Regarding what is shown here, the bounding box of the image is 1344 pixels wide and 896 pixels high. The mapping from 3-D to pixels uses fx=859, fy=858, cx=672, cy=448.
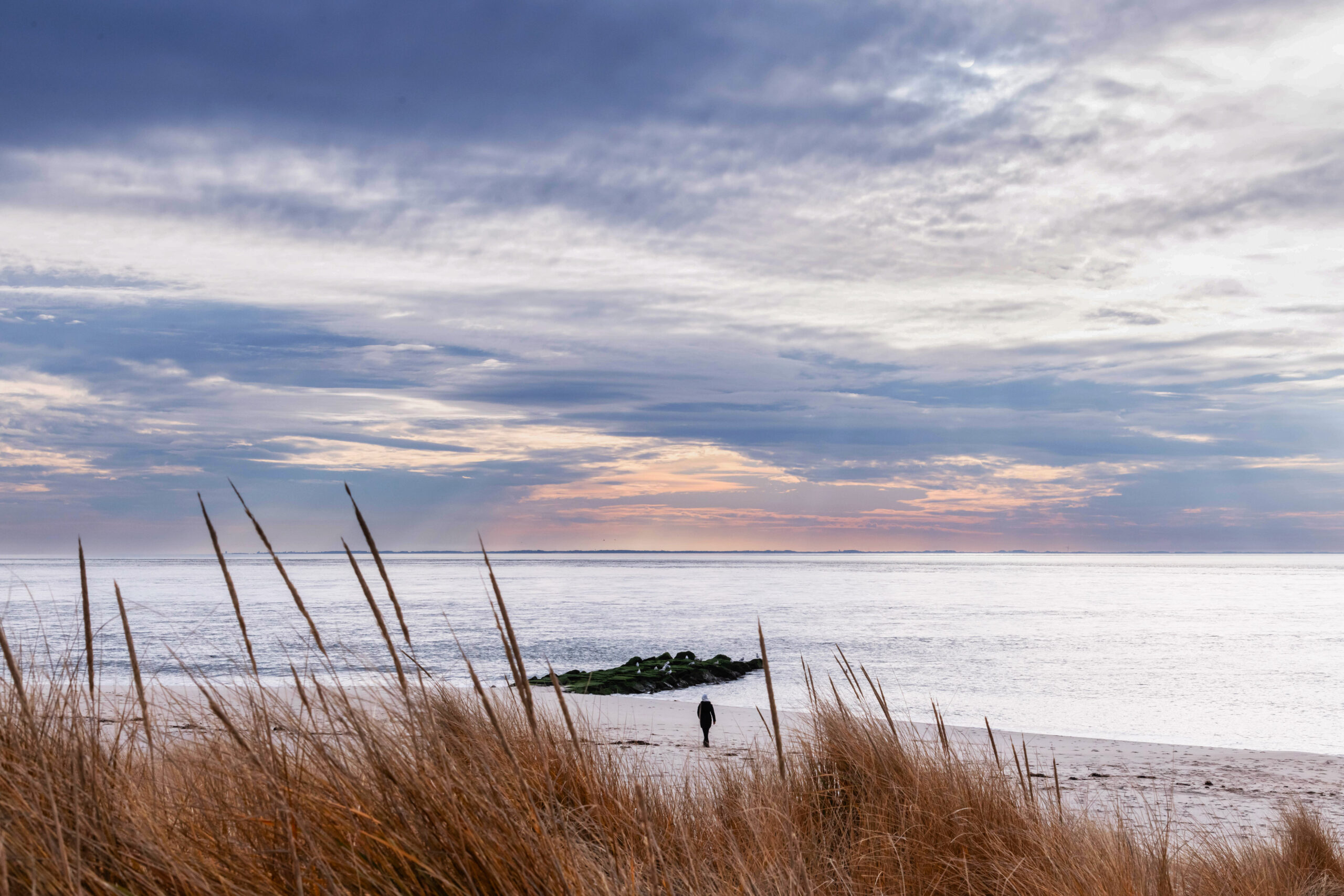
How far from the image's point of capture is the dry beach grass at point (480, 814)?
1.97 meters

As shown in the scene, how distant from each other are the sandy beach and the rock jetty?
2.38 metres

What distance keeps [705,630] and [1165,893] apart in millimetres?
34389

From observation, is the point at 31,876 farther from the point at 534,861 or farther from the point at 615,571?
the point at 615,571

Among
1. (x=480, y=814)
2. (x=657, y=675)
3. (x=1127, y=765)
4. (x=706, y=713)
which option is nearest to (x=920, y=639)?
(x=657, y=675)

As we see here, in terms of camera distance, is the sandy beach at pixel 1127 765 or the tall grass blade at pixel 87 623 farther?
the sandy beach at pixel 1127 765

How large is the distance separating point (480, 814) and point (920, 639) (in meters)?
33.3

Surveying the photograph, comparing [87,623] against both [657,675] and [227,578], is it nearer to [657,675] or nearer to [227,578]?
[227,578]

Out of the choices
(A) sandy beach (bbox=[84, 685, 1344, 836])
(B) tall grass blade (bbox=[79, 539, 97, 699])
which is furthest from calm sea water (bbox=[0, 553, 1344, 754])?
(A) sandy beach (bbox=[84, 685, 1344, 836])

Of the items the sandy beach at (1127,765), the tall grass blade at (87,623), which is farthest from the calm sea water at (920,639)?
the sandy beach at (1127,765)

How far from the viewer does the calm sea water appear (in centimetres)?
1798

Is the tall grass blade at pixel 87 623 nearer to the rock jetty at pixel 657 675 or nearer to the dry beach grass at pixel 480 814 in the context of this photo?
the dry beach grass at pixel 480 814

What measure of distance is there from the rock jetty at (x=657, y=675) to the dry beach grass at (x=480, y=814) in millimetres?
13201

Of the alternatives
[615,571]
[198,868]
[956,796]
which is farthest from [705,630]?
[615,571]

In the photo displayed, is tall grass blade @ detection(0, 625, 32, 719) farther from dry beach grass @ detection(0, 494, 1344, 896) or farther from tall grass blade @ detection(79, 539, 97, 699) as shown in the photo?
tall grass blade @ detection(79, 539, 97, 699)
